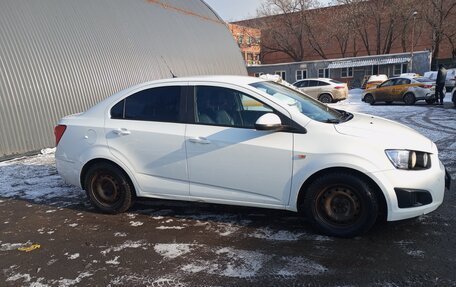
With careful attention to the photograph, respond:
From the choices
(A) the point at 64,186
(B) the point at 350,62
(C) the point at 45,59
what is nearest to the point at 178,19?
(C) the point at 45,59

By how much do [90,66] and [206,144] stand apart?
9114 mm

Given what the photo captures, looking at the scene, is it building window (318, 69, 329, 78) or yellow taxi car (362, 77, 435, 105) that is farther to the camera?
building window (318, 69, 329, 78)

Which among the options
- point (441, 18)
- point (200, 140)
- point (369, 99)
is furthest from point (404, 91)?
point (441, 18)

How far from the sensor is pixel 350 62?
129 feet

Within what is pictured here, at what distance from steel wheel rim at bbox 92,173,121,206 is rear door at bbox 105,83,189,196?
39cm

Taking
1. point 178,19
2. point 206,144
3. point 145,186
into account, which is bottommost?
point 145,186

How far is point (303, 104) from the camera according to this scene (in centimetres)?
452

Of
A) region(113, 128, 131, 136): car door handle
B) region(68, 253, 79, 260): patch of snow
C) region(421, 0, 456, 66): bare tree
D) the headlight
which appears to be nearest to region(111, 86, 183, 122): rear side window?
region(113, 128, 131, 136): car door handle

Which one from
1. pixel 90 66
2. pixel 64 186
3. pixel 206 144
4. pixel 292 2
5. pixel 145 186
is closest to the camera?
pixel 206 144

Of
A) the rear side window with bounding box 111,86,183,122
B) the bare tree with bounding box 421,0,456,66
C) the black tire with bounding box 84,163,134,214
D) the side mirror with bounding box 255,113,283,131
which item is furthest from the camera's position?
the bare tree with bounding box 421,0,456,66

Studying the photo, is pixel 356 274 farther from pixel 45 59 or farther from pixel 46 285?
pixel 45 59

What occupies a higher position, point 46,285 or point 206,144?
point 206,144

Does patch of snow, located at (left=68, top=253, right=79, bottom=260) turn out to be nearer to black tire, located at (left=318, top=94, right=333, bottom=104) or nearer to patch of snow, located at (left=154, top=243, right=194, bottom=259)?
patch of snow, located at (left=154, top=243, right=194, bottom=259)

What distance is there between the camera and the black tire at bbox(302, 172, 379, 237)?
12.5ft
